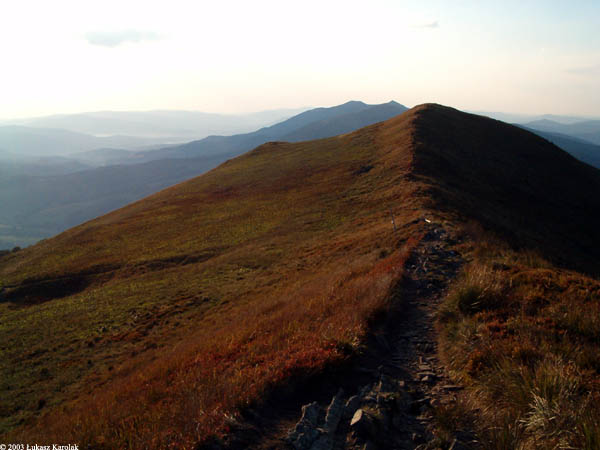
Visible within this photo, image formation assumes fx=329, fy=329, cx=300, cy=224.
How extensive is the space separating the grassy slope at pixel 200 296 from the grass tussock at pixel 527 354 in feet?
8.19

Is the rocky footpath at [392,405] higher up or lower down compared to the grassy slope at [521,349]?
lower down

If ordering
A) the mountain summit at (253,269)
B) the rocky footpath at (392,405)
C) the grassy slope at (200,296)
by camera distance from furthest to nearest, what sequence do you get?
the mountain summit at (253,269) < the grassy slope at (200,296) < the rocky footpath at (392,405)

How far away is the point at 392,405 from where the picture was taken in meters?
5.89

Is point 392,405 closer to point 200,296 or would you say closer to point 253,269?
point 200,296

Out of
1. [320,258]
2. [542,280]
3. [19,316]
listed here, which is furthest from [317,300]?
[19,316]

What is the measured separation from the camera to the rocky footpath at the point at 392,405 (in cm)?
524

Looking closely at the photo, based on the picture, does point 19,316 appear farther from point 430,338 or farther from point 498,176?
point 498,176

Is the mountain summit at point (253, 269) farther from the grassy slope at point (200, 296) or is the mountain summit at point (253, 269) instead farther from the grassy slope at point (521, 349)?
the grassy slope at point (521, 349)

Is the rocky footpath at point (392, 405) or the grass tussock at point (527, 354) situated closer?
the grass tussock at point (527, 354)

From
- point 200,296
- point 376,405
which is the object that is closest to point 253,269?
point 200,296

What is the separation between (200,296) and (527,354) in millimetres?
21323

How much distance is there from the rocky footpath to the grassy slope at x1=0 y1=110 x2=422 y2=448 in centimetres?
91

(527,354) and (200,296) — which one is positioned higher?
(527,354)

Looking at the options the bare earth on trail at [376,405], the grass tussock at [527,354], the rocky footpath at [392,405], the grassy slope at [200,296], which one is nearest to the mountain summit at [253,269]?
the grassy slope at [200,296]
